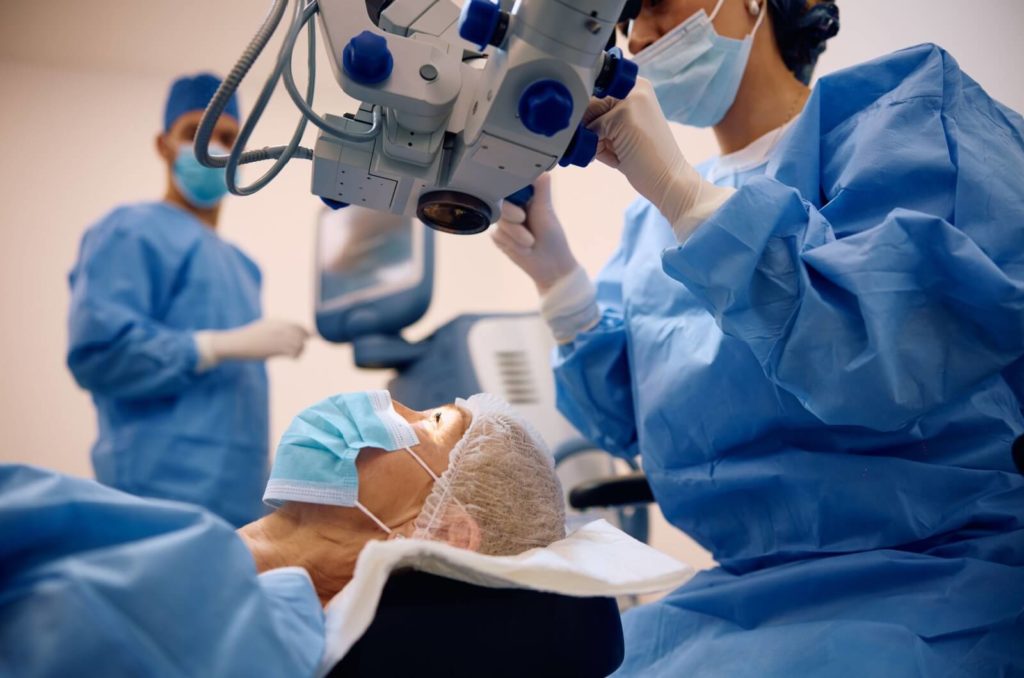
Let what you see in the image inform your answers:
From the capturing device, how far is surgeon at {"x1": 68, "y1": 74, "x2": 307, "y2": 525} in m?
1.97

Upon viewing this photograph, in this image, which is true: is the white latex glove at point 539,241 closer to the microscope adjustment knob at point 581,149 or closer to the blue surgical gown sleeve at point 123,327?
the microscope adjustment knob at point 581,149

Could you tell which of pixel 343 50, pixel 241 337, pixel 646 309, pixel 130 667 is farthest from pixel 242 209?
pixel 130 667

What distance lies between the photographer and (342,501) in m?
0.91

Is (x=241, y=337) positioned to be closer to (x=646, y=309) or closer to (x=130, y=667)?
(x=646, y=309)

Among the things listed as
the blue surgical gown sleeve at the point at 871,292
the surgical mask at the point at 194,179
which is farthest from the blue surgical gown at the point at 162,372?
the blue surgical gown sleeve at the point at 871,292

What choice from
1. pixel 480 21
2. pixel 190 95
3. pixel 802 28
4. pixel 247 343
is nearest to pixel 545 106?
pixel 480 21

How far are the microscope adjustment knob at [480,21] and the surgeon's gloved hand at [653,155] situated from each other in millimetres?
260

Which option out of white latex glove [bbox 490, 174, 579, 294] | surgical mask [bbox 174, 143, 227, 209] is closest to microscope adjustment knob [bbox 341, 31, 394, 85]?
white latex glove [bbox 490, 174, 579, 294]

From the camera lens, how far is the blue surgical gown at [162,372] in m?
1.97

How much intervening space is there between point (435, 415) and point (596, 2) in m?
0.57

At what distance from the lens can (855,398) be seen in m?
0.90

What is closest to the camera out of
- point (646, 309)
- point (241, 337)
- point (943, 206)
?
point (943, 206)

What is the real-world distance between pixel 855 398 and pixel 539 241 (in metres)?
0.65

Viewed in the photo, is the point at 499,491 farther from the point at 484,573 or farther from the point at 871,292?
the point at 871,292
